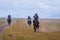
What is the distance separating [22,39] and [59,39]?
367 centimetres

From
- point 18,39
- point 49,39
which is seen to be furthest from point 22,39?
point 49,39

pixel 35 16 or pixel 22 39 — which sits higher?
pixel 35 16

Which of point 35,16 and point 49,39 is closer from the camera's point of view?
point 49,39

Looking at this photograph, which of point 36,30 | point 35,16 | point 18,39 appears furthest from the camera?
point 36,30

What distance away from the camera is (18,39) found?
24562 mm

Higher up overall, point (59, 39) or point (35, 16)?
point (35, 16)

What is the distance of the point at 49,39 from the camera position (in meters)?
25.0

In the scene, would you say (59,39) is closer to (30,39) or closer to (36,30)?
(30,39)

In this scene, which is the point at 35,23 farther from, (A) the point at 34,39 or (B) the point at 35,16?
(A) the point at 34,39

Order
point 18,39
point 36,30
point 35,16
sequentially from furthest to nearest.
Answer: point 36,30
point 35,16
point 18,39

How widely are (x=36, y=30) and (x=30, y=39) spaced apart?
9176 millimetres

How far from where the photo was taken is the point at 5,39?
24.7 metres

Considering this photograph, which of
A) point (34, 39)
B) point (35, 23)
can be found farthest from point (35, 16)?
point (34, 39)

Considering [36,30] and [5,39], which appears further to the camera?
[36,30]
